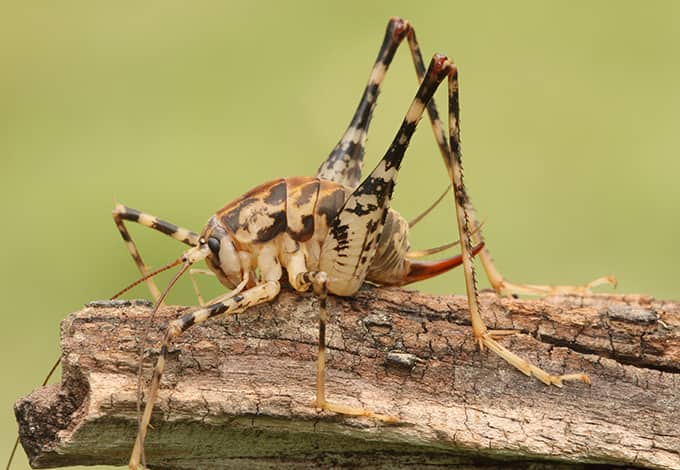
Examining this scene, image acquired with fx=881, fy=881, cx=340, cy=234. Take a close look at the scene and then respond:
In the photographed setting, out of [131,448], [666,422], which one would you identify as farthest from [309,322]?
[666,422]

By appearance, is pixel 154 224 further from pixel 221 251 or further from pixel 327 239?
pixel 327 239

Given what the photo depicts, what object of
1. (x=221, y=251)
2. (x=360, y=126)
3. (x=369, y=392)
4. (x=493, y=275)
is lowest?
(x=369, y=392)

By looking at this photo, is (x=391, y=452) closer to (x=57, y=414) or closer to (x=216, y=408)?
(x=216, y=408)

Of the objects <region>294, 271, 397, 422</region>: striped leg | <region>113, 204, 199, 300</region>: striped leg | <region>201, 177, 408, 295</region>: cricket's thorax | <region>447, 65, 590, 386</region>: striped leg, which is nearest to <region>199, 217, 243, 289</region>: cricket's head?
<region>201, 177, 408, 295</region>: cricket's thorax

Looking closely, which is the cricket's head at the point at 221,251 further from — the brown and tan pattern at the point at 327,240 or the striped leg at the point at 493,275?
the striped leg at the point at 493,275

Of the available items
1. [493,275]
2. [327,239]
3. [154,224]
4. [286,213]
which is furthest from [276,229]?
[493,275]

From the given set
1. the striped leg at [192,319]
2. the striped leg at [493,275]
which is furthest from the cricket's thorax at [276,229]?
the striped leg at [493,275]

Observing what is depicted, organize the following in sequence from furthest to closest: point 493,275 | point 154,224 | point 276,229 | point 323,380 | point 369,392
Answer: point 493,275 → point 154,224 → point 276,229 → point 369,392 → point 323,380

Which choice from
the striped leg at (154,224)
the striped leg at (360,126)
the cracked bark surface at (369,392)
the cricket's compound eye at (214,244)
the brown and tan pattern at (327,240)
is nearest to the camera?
the cracked bark surface at (369,392)
